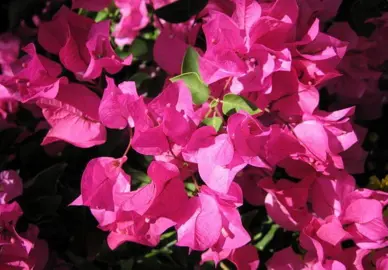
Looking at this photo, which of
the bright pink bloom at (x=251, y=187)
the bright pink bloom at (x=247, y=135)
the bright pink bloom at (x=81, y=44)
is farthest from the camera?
the bright pink bloom at (x=251, y=187)

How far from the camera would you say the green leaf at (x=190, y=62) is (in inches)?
32.2

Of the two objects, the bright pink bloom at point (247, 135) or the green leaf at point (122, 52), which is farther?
the green leaf at point (122, 52)

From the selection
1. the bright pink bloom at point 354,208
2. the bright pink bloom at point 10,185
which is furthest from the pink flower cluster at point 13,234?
the bright pink bloom at point 354,208

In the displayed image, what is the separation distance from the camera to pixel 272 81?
0.81 meters

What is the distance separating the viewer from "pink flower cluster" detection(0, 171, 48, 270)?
0.81m

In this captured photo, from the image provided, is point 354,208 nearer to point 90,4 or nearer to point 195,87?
point 195,87

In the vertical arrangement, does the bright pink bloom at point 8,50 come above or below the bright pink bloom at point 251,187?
above

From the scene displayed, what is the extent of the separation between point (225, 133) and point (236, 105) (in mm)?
41

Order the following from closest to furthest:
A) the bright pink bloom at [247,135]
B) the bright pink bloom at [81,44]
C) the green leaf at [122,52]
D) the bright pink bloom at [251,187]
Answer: the bright pink bloom at [247,135] → the bright pink bloom at [81,44] → the bright pink bloom at [251,187] → the green leaf at [122,52]

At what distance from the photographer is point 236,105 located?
2.50 feet

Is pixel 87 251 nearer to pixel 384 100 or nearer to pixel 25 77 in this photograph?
pixel 25 77

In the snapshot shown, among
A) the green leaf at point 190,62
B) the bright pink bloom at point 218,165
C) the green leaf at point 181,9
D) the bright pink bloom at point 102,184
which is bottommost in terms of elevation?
the bright pink bloom at point 102,184

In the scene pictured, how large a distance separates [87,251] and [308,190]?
1.28 ft

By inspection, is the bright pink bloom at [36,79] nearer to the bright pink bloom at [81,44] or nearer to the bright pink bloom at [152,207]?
the bright pink bloom at [81,44]
